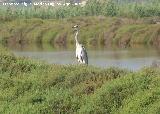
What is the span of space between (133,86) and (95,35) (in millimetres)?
43540

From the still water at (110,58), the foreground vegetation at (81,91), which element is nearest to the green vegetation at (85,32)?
the still water at (110,58)

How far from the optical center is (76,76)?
14664 millimetres

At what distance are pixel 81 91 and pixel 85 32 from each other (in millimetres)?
44429

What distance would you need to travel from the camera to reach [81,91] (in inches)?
537

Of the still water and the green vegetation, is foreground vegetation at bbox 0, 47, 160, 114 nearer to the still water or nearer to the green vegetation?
the still water

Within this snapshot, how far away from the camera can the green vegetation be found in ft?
173

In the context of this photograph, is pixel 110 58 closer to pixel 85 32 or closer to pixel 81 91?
pixel 81 91

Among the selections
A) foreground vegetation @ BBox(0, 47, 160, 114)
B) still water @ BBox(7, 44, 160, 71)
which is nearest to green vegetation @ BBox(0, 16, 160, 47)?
still water @ BBox(7, 44, 160, 71)

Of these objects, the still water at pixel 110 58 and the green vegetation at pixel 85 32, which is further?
the green vegetation at pixel 85 32

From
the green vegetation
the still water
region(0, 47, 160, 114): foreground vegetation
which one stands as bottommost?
the green vegetation

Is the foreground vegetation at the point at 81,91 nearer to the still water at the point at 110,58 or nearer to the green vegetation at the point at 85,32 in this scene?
the still water at the point at 110,58

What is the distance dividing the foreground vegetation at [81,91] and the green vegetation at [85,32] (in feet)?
Answer: 112

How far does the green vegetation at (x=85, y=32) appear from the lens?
52594 mm

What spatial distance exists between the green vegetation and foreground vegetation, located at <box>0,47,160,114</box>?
34190mm
